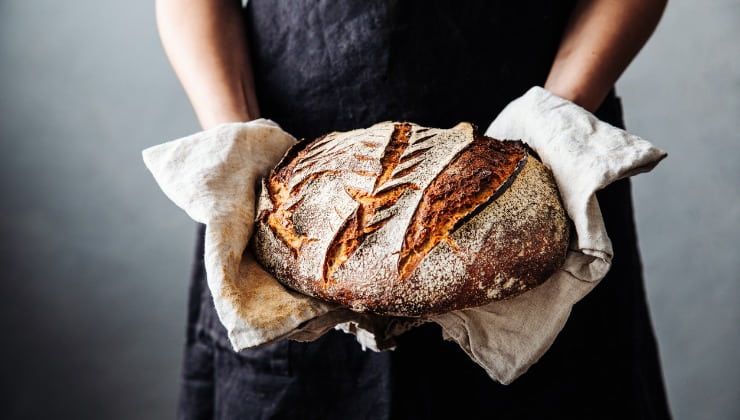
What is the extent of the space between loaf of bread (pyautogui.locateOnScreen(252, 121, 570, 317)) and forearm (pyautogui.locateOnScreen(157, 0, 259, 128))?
299mm

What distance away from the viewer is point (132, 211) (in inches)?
75.3

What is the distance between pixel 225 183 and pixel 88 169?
118 cm

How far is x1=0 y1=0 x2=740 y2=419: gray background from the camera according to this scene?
1.78 meters

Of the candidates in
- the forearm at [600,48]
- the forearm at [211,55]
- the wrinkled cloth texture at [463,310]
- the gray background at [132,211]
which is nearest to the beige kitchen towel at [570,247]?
the wrinkled cloth texture at [463,310]

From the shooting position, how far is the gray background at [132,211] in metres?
1.78

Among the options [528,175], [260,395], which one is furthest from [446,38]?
[260,395]

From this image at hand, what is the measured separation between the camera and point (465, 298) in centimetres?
73

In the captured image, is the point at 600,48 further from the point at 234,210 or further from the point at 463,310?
the point at 234,210

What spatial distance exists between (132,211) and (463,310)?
135 centimetres

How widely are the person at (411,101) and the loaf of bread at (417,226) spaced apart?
28cm

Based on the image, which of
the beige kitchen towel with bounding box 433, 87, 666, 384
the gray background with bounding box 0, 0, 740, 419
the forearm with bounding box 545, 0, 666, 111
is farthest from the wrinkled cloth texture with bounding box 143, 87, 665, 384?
the gray background with bounding box 0, 0, 740, 419

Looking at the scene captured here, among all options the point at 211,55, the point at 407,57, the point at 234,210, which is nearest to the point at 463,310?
the point at 234,210

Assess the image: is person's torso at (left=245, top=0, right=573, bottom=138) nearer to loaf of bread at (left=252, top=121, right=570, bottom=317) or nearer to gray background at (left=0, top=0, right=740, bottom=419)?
loaf of bread at (left=252, top=121, right=570, bottom=317)

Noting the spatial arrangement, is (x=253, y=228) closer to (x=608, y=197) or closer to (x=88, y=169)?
(x=608, y=197)
